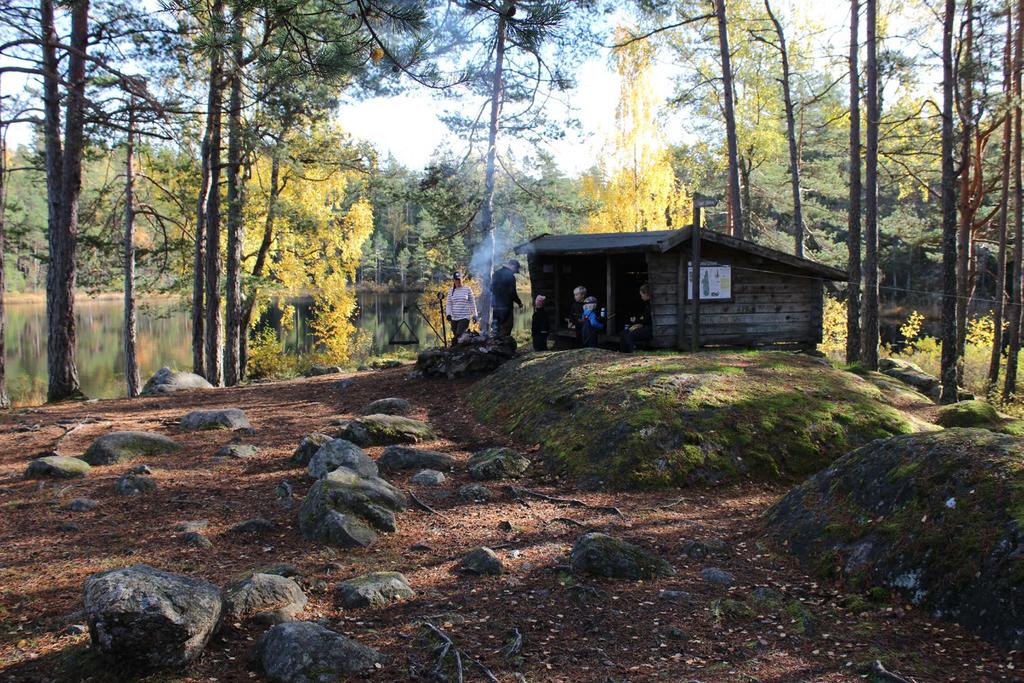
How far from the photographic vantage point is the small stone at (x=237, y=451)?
314 inches

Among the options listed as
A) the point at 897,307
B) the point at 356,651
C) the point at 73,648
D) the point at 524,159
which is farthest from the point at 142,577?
the point at 897,307

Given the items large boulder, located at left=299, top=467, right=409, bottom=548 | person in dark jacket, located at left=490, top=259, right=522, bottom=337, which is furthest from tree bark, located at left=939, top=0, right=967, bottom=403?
large boulder, located at left=299, top=467, right=409, bottom=548

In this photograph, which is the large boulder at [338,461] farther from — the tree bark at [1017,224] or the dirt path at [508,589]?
the tree bark at [1017,224]

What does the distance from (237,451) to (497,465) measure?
290 cm

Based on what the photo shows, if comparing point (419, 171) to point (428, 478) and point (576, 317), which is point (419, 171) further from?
point (428, 478)

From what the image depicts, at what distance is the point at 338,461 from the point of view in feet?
23.3

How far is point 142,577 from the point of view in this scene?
3.41 m

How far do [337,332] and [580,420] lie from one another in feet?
72.4

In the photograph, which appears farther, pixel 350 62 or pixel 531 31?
pixel 350 62

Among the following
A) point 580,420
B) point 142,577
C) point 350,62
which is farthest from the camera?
point 580,420

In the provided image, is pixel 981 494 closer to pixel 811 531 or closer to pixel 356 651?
pixel 811 531

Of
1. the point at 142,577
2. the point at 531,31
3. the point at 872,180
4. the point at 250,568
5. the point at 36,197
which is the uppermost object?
the point at 36,197

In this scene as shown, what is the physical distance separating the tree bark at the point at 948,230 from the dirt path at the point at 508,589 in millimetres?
10092

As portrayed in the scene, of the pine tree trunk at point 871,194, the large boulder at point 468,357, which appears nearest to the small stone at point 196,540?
the large boulder at point 468,357
